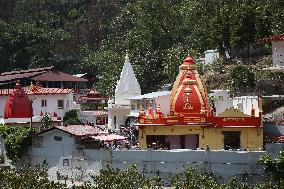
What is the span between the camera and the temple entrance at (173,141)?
154 feet

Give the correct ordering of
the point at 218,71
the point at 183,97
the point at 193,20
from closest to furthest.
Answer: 1. the point at 183,97
2. the point at 218,71
3. the point at 193,20

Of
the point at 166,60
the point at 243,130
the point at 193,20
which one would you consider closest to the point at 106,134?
the point at 243,130

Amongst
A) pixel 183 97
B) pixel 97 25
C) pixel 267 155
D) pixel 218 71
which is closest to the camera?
pixel 267 155

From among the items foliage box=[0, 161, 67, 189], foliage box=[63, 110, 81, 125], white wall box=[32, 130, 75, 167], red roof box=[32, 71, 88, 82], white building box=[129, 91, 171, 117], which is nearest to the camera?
foliage box=[0, 161, 67, 189]

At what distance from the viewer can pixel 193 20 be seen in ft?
258

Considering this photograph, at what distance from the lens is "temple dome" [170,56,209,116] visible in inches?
1905

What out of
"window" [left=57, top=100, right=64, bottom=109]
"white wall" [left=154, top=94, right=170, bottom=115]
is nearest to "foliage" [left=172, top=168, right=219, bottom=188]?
"white wall" [left=154, top=94, right=170, bottom=115]

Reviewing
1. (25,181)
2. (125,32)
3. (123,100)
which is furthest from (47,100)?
(125,32)

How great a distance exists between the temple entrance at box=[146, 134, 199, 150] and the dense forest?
18846mm

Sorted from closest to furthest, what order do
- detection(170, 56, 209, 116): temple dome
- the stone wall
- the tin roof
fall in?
the stone wall → detection(170, 56, 209, 116): temple dome → the tin roof

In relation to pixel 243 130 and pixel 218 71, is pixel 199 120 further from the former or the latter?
pixel 218 71

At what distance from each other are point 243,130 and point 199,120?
296 cm

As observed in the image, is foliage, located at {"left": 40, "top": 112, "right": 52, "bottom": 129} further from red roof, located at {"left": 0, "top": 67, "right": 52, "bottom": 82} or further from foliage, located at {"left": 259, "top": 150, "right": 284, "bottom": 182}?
foliage, located at {"left": 259, "top": 150, "right": 284, "bottom": 182}

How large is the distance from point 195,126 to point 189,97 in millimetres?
3016
